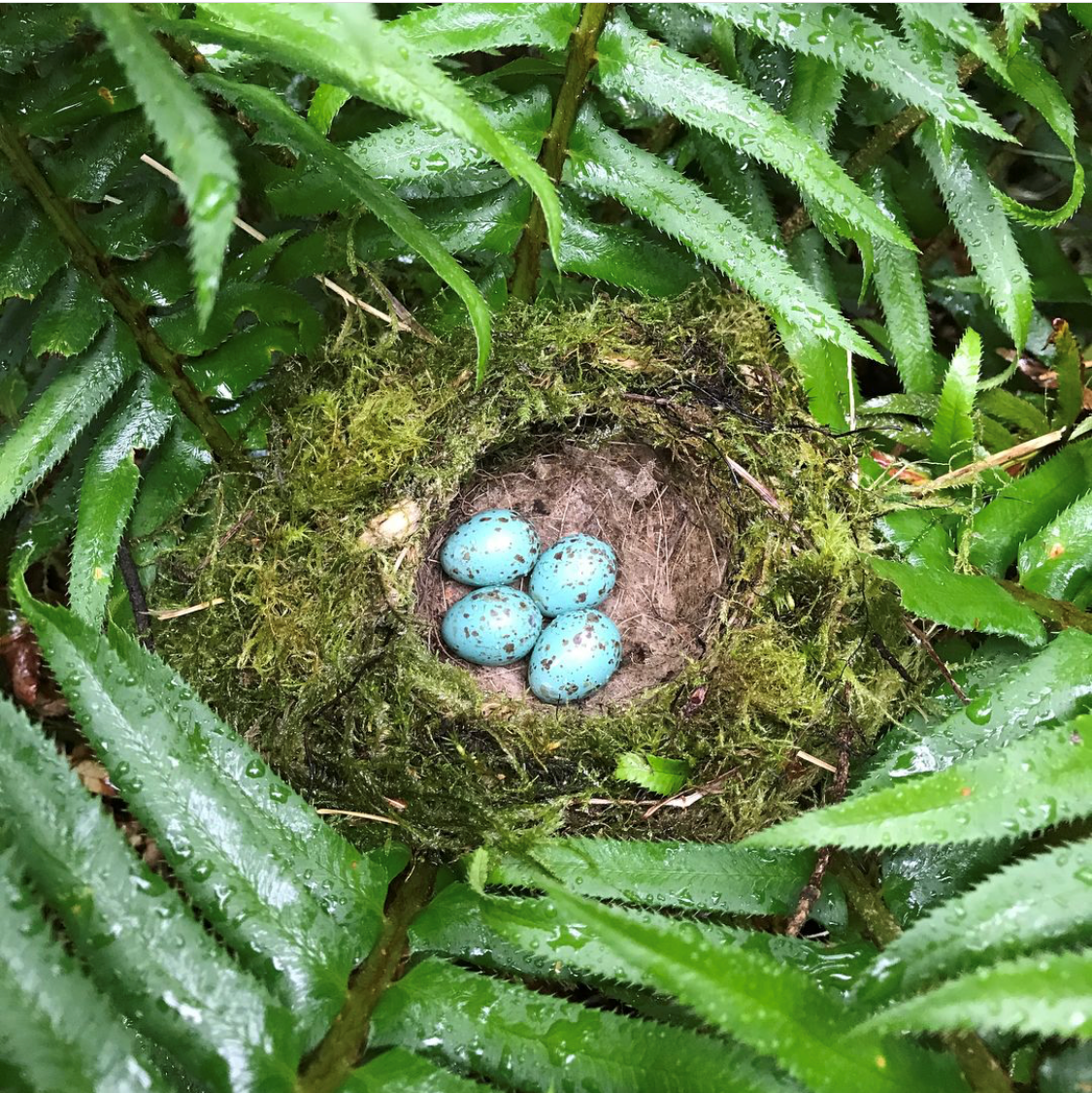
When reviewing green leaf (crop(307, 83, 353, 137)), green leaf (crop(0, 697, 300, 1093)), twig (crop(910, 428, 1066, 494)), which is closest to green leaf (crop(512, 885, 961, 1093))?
green leaf (crop(0, 697, 300, 1093))

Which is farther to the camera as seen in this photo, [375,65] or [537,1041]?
[537,1041]

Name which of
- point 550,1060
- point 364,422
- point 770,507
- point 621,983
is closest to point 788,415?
point 770,507

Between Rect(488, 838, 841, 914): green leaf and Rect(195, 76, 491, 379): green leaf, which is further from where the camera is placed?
Rect(488, 838, 841, 914): green leaf

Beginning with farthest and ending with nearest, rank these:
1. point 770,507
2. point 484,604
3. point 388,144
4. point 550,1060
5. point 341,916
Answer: point 484,604 → point 770,507 → point 388,144 → point 341,916 → point 550,1060

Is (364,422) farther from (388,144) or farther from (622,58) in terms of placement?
(622,58)

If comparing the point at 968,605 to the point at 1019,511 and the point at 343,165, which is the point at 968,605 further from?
the point at 343,165

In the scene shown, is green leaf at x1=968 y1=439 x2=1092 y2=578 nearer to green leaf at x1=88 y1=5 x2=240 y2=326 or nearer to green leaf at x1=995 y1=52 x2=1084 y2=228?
green leaf at x1=995 y1=52 x2=1084 y2=228

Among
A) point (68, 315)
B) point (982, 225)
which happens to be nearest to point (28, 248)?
point (68, 315)
